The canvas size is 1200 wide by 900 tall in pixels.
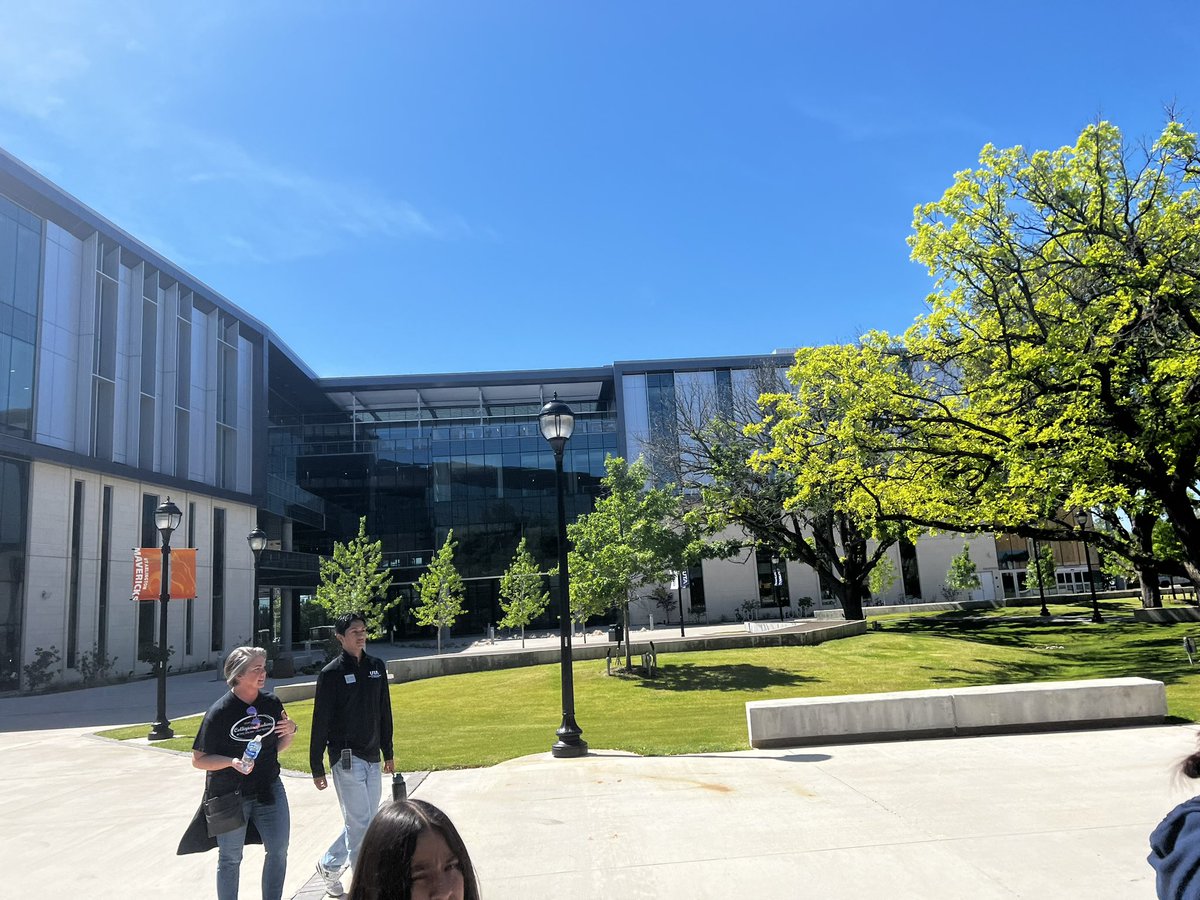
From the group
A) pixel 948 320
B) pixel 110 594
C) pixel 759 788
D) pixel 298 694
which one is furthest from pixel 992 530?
pixel 110 594

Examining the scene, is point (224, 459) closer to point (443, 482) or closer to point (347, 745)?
point (443, 482)

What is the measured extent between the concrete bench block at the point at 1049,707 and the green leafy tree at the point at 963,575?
41781 mm

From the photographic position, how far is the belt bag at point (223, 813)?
14.3ft

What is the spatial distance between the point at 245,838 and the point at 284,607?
49.6 metres

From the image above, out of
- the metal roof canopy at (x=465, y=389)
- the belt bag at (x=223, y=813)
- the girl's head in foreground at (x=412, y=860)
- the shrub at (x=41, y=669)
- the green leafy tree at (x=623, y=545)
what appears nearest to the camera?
the girl's head in foreground at (x=412, y=860)

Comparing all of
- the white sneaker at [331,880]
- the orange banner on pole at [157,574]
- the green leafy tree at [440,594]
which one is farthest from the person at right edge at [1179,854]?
the green leafy tree at [440,594]

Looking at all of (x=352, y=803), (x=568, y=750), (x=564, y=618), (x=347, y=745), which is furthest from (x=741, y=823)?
(x=564, y=618)

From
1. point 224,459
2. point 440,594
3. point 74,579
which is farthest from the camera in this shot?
point 224,459

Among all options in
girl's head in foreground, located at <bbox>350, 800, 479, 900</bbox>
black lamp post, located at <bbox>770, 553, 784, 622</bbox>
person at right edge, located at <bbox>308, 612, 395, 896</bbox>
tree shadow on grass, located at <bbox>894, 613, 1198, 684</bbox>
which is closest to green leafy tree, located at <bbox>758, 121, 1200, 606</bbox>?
tree shadow on grass, located at <bbox>894, 613, 1198, 684</bbox>

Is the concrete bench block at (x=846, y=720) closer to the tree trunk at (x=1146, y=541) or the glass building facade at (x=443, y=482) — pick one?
the tree trunk at (x=1146, y=541)

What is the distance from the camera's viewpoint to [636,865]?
5551mm

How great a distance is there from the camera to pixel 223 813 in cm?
436

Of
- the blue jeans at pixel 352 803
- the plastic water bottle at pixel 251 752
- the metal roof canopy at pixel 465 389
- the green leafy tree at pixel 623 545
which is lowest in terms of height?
the blue jeans at pixel 352 803

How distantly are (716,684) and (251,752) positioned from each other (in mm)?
16101
